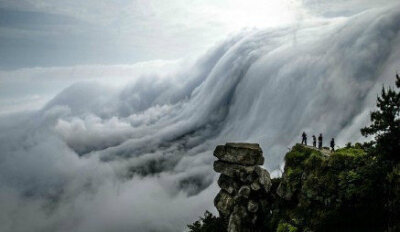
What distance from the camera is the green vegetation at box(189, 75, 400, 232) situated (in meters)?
24.7

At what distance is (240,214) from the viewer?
39281mm

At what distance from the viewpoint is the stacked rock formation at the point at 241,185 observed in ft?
128

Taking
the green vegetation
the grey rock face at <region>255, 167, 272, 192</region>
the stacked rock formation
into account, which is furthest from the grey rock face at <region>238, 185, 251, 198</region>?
the green vegetation

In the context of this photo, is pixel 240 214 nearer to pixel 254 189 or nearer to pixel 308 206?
pixel 254 189

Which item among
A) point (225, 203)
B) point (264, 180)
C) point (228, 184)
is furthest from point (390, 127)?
point (225, 203)

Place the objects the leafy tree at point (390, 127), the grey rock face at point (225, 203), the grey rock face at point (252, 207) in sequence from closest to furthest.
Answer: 1. the leafy tree at point (390, 127)
2. the grey rock face at point (252, 207)
3. the grey rock face at point (225, 203)

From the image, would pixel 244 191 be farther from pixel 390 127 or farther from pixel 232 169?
pixel 390 127

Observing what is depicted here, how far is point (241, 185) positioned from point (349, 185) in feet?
51.5

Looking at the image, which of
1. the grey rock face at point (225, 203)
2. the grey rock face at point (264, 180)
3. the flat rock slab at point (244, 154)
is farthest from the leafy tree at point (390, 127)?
the grey rock face at point (225, 203)

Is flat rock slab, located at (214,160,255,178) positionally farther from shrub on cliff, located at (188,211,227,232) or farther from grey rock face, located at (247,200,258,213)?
shrub on cliff, located at (188,211,227,232)

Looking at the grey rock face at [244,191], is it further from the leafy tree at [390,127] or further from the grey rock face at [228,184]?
the leafy tree at [390,127]

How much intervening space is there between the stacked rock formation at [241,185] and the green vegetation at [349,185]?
2544 millimetres

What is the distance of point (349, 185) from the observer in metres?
28.0

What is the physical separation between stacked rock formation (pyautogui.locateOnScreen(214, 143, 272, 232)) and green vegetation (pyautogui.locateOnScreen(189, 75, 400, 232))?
2.54 meters
